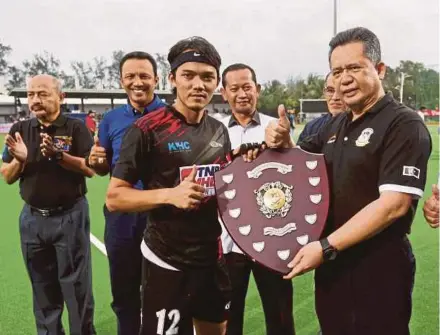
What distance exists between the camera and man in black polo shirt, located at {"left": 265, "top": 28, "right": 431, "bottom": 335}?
75.5 inches

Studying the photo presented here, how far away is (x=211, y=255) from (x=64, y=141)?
178 centimetres

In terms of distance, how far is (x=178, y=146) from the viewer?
2.29 m

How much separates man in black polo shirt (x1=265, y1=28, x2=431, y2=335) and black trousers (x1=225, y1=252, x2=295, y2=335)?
96 cm

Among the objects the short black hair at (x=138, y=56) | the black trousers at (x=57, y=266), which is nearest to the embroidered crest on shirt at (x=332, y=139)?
the short black hair at (x=138, y=56)

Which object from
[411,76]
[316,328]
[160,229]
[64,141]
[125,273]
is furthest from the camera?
[411,76]

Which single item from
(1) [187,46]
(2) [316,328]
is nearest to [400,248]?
(1) [187,46]

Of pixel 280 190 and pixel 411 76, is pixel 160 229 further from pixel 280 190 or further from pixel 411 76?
pixel 411 76

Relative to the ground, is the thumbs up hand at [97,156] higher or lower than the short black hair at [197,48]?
lower

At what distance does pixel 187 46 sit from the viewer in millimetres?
2344

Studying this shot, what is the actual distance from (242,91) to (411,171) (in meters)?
1.82

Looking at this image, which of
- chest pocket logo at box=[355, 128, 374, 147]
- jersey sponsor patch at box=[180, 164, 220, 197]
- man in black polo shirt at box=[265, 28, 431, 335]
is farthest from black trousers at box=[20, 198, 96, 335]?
chest pocket logo at box=[355, 128, 374, 147]

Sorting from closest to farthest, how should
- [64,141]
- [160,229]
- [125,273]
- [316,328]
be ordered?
1. [160,229]
2. [125,273]
3. [64,141]
4. [316,328]

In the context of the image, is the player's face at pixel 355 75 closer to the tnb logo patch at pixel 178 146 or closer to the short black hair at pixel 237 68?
the tnb logo patch at pixel 178 146

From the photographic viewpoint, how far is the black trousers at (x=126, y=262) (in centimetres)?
327
